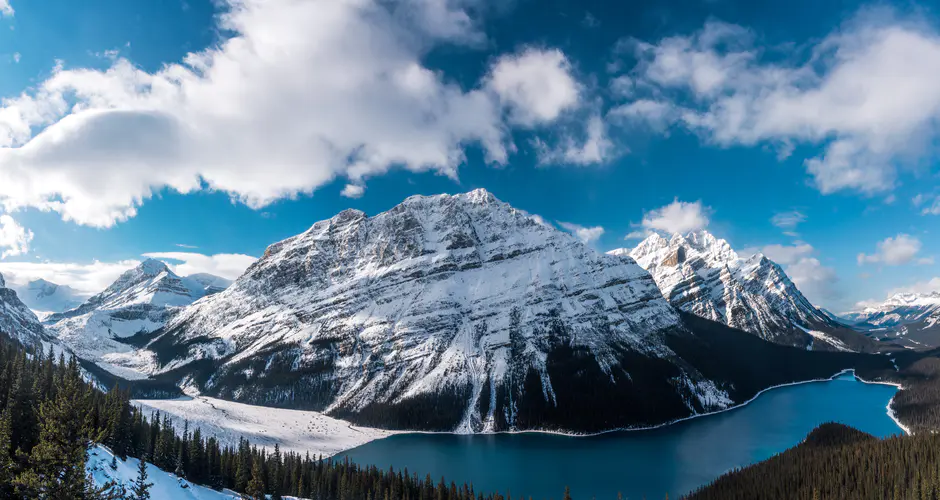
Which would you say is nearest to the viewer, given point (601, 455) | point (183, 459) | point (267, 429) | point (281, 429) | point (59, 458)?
point (59, 458)

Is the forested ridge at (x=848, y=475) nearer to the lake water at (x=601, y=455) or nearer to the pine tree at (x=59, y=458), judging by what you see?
the lake water at (x=601, y=455)

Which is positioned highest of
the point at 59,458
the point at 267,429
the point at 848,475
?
the point at 59,458

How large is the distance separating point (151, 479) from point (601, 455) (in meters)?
120

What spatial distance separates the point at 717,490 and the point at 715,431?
310 feet

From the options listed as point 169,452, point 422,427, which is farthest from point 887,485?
point 422,427

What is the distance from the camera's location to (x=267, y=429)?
172m

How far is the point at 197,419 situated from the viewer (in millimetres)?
161125

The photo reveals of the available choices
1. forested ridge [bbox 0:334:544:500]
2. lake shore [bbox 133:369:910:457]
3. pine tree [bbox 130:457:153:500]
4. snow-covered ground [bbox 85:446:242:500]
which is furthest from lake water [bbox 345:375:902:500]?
pine tree [bbox 130:457:153:500]

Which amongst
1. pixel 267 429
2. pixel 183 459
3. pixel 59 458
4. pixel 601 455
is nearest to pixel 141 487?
pixel 59 458

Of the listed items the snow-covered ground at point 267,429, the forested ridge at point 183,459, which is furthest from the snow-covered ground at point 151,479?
the snow-covered ground at point 267,429

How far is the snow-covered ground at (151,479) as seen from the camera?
5638cm

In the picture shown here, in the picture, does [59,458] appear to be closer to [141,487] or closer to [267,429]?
[141,487]

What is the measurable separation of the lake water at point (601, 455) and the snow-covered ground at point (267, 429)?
38.3ft

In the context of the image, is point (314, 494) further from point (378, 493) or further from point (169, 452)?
point (169, 452)
